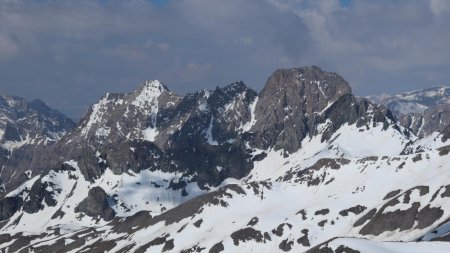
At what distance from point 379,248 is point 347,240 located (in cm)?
758

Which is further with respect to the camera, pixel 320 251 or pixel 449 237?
pixel 449 237

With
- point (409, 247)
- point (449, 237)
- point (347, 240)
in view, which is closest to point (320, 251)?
point (347, 240)

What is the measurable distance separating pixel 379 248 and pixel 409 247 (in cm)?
779

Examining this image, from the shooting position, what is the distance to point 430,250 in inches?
6344

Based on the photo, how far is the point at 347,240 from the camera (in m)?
164

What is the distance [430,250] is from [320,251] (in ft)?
81.5

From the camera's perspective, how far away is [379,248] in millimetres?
163875

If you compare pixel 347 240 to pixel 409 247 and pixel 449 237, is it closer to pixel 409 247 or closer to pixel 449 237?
pixel 409 247

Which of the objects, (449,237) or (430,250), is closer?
(430,250)

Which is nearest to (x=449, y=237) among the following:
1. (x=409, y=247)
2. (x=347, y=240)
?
(x=409, y=247)

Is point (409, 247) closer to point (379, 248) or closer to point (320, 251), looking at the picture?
point (379, 248)

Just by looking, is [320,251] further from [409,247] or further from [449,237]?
[449,237]

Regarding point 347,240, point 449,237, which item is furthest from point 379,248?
point 449,237

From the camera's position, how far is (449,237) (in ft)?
615
